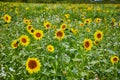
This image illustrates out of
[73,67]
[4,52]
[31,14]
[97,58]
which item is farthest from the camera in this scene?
[31,14]

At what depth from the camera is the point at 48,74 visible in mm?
3826

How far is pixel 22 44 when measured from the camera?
175 inches

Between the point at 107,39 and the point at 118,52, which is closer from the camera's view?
the point at 118,52

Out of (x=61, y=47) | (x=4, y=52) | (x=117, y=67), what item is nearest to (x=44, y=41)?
(x=61, y=47)

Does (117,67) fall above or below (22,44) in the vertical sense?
below

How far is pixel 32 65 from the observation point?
3641 millimetres

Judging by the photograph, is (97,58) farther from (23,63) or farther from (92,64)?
(23,63)

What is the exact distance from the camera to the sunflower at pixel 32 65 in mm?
3607

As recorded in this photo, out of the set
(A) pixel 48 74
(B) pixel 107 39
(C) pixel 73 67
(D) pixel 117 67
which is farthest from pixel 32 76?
(B) pixel 107 39

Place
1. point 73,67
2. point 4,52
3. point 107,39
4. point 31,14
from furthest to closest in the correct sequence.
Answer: point 31,14 → point 107,39 → point 4,52 → point 73,67

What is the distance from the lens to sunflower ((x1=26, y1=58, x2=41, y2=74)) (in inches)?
142

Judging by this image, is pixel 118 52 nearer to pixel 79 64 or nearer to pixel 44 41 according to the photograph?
pixel 79 64

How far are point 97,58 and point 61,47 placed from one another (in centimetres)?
64

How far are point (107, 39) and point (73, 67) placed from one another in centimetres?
170
